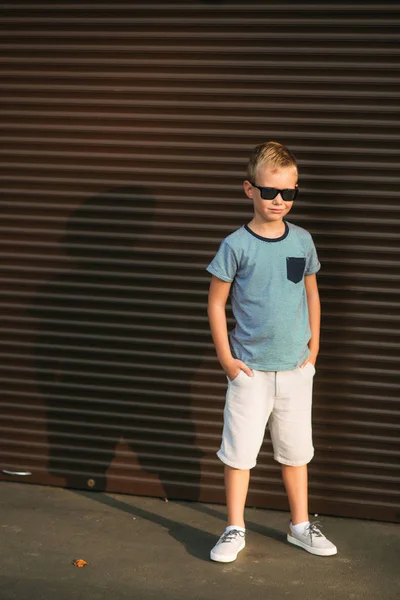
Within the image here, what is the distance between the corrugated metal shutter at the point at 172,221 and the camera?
5039 millimetres

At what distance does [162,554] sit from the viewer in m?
4.69

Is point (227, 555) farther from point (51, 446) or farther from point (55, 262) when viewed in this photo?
point (55, 262)

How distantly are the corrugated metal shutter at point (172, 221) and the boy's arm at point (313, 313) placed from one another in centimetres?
41

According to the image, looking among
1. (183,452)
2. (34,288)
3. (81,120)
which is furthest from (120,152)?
(183,452)

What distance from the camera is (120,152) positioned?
5352 mm

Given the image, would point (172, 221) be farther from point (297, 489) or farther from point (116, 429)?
point (297, 489)

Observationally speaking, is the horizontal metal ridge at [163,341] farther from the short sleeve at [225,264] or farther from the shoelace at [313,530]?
the short sleeve at [225,264]

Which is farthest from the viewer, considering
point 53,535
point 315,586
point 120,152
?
point 120,152

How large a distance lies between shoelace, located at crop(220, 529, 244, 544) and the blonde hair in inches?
70.6

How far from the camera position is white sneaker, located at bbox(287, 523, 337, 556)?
15.4 ft

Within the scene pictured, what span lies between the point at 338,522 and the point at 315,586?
0.92m

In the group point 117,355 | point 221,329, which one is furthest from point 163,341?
point 221,329

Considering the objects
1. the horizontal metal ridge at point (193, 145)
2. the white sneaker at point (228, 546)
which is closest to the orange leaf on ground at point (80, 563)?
the white sneaker at point (228, 546)

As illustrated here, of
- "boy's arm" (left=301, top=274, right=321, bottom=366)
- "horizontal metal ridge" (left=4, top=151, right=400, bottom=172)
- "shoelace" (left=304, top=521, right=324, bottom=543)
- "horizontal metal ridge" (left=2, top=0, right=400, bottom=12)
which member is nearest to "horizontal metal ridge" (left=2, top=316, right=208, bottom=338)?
"horizontal metal ridge" (left=4, top=151, right=400, bottom=172)
